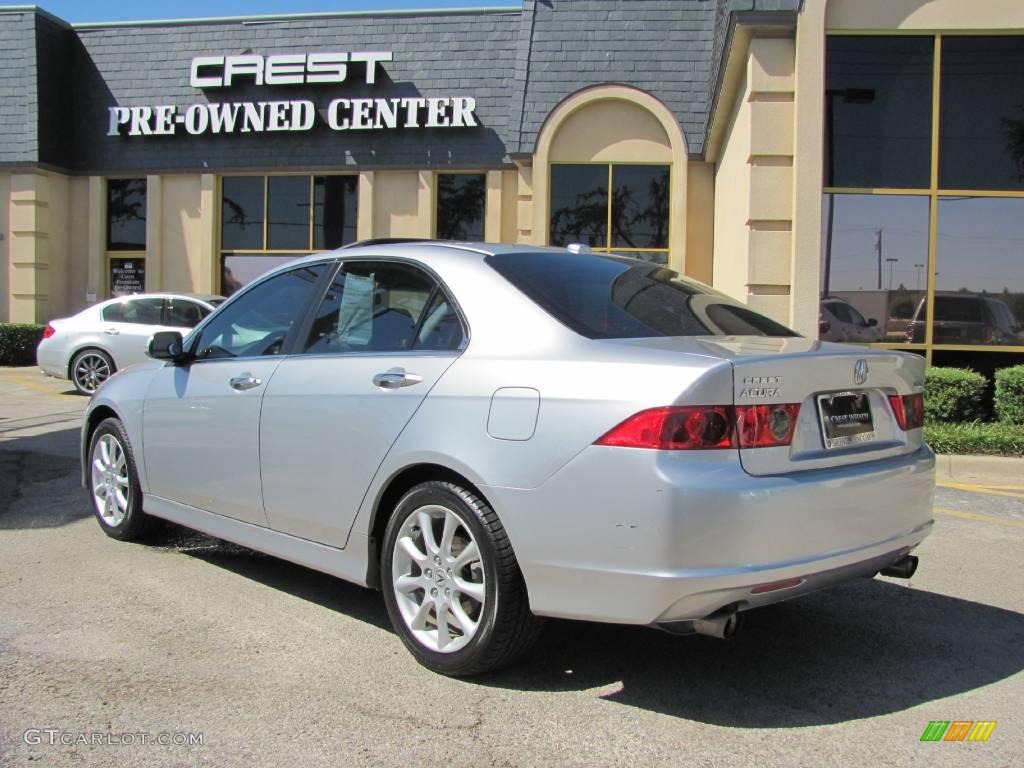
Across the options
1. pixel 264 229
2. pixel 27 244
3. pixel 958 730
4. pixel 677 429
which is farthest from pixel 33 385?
pixel 958 730

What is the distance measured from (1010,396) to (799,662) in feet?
20.2

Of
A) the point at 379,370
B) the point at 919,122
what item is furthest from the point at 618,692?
the point at 919,122

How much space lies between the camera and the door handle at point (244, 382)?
4344 mm

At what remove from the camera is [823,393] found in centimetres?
327

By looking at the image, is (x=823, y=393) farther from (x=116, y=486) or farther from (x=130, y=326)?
(x=130, y=326)

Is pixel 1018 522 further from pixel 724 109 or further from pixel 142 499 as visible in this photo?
pixel 724 109

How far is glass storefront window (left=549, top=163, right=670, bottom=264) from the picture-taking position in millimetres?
15773

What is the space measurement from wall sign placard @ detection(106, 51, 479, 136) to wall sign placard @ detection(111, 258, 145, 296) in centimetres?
258

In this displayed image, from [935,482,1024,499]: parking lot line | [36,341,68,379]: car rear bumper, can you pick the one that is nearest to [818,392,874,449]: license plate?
[935,482,1024,499]: parking lot line

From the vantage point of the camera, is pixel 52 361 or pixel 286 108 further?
pixel 286 108

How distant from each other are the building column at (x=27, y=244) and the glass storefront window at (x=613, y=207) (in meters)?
10.3

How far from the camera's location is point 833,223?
9742 mm

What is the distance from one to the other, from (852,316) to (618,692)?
290 inches

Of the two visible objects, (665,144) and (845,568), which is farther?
(665,144)
